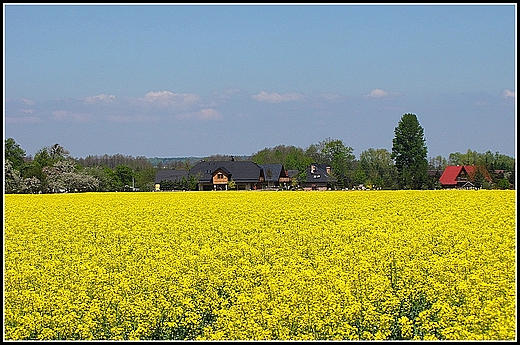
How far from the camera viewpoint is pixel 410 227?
15352 mm

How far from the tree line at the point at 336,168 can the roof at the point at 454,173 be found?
1.14 feet

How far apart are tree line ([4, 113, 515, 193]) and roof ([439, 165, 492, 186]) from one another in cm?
35

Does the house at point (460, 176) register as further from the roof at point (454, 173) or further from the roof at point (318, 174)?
the roof at point (318, 174)

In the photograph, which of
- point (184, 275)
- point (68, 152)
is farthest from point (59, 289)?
point (68, 152)

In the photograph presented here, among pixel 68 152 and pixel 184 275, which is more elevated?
pixel 68 152

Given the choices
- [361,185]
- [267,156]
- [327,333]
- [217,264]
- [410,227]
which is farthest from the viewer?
[267,156]

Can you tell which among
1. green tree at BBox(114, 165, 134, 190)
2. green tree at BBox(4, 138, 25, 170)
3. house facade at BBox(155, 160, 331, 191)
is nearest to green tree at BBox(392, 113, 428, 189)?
house facade at BBox(155, 160, 331, 191)

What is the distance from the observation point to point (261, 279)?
33.3ft

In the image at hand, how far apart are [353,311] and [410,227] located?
7273 millimetres

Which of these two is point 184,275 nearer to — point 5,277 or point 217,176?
point 5,277

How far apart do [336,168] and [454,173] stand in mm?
16099

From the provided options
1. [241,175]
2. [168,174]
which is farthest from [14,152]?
[241,175]

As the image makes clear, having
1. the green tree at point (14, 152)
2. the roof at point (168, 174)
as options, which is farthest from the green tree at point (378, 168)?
the green tree at point (14, 152)

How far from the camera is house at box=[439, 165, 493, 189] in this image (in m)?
39.2
